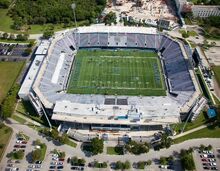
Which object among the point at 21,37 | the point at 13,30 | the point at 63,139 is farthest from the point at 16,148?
the point at 13,30

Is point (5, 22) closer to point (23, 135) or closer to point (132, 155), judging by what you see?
point (23, 135)

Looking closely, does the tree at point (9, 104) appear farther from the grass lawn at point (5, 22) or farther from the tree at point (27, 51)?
the grass lawn at point (5, 22)

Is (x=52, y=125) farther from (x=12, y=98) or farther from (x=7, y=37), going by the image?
(x=7, y=37)

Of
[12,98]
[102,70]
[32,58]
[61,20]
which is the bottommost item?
[12,98]

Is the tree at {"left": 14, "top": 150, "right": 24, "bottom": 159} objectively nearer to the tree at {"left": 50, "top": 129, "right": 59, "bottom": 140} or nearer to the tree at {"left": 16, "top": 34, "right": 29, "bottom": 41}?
the tree at {"left": 50, "top": 129, "right": 59, "bottom": 140}

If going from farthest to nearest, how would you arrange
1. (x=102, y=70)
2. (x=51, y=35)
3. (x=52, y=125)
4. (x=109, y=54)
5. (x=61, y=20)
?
(x=61, y=20) → (x=51, y=35) → (x=109, y=54) → (x=102, y=70) → (x=52, y=125)

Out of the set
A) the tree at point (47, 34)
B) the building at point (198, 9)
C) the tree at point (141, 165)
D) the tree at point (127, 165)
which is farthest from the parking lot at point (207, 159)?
the tree at point (47, 34)

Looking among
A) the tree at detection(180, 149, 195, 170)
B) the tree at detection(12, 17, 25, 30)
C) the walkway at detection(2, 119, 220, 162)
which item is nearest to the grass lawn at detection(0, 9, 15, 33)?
the tree at detection(12, 17, 25, 30)

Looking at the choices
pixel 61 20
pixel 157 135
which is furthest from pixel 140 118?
pixel 61 20
